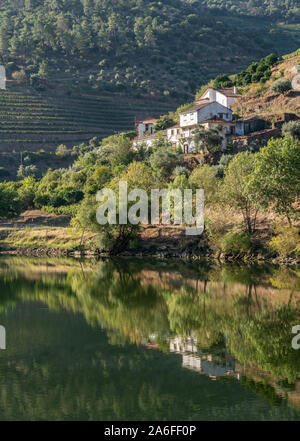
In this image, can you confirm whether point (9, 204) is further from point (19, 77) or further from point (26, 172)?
point (19, 77)

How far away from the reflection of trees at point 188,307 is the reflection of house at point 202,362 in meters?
0.56

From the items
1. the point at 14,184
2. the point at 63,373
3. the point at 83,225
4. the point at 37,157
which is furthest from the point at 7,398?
the point at 37,157

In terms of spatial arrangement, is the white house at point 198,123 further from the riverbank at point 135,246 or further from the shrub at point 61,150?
the shrub at point 61,150

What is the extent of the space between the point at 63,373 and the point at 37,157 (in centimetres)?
9444

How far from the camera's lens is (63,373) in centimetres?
2261

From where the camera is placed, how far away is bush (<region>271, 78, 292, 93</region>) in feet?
290

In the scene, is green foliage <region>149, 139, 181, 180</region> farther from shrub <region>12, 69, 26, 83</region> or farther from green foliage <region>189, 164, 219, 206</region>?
shrub <region>12, 69, 26, 83</region>

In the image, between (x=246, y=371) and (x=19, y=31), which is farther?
(x=19, y=31)

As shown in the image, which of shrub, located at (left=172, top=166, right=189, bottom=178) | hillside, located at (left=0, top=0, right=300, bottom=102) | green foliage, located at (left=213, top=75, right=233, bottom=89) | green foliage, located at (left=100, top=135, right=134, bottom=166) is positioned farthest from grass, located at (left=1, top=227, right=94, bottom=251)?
hillside, located at (left=0, top=0, right=300, bottom=102)

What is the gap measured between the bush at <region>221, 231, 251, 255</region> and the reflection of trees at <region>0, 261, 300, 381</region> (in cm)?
595

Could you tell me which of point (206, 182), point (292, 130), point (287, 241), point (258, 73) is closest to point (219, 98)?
point (258, 73)

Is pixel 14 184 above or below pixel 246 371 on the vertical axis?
above

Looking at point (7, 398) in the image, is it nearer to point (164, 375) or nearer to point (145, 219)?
point (164, 375)

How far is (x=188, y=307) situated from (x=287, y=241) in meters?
20.3
